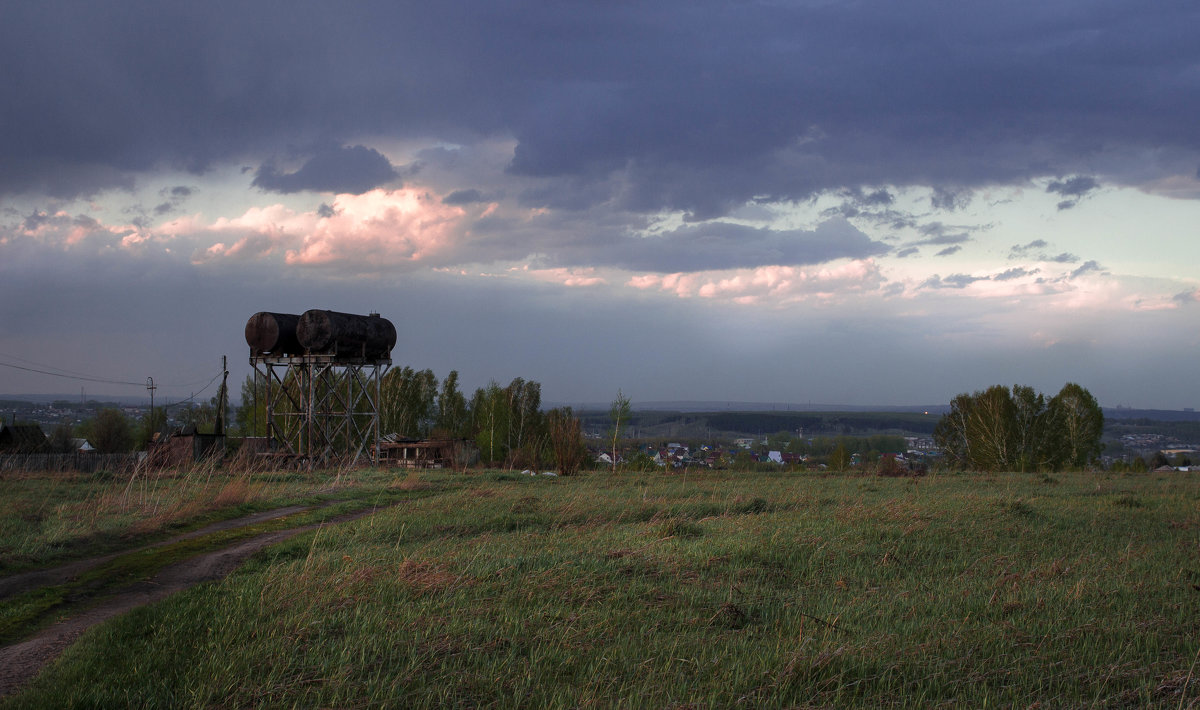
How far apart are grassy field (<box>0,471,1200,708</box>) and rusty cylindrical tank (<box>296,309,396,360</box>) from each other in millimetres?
20646

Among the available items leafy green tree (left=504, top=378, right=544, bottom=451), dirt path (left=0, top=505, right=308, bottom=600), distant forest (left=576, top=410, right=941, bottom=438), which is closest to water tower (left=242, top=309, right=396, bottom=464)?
dirt path (left=0, top=505, right=308, bottom=600)

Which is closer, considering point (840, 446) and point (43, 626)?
point (43, 626)

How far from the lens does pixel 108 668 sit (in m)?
5.23

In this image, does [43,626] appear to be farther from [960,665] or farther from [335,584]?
[960,665]

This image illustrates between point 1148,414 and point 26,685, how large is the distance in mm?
230772

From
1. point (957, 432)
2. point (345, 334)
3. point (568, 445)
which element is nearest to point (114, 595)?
point (568, 445)

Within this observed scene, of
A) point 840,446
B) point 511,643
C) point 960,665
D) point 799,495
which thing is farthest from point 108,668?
point 840,446

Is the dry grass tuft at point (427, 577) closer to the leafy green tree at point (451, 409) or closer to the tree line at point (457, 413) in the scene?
the tree line at point (457, 413)

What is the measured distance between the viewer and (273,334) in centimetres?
3194

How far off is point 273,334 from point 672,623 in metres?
29.3

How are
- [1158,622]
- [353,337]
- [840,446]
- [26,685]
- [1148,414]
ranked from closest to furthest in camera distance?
[26,685] < [1158,622] < [353,337] < [840,446] < [1148,414]

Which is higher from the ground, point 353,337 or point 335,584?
point 353,337

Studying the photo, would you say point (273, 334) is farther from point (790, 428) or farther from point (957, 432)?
point (790, 428)

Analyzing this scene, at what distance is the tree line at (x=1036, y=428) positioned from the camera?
57.7 m
